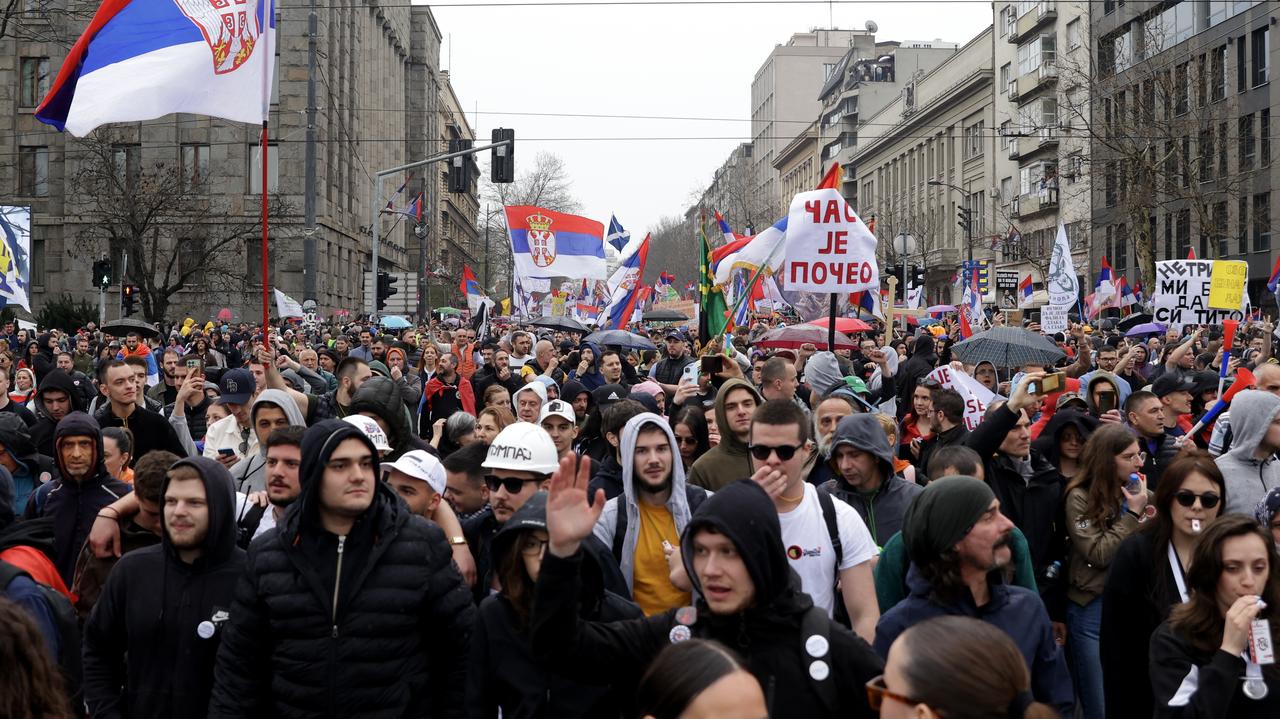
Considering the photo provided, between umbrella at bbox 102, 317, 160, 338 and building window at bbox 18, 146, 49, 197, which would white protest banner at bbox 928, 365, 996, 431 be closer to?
umbrella at bbox 102, 317, 160, 338

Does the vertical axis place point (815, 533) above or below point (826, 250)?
below

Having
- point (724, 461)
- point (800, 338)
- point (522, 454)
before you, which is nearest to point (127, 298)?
point (800, 338)

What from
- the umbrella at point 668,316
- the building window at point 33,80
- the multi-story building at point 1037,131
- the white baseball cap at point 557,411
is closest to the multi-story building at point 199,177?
the building window at point 33,80

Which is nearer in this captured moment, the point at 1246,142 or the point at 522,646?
the point at 522,646

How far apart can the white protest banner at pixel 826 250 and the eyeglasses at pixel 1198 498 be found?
709 cm

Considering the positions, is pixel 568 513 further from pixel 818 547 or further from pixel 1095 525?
pixel 1095 525

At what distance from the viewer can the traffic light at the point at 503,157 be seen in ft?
74.9

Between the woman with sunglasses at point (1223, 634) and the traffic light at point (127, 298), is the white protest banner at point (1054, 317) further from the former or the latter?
the traffic light at point (127, 298)

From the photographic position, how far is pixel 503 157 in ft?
75.4

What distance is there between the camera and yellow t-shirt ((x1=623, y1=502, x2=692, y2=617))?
187 inches

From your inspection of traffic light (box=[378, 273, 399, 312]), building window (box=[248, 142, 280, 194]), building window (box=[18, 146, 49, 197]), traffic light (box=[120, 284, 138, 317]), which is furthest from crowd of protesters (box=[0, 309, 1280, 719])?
building window (box=[18, 146, 49, 197])

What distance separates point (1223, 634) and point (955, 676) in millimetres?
1766

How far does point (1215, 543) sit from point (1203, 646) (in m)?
0.33

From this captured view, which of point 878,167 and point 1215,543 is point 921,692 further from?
point 878,167
